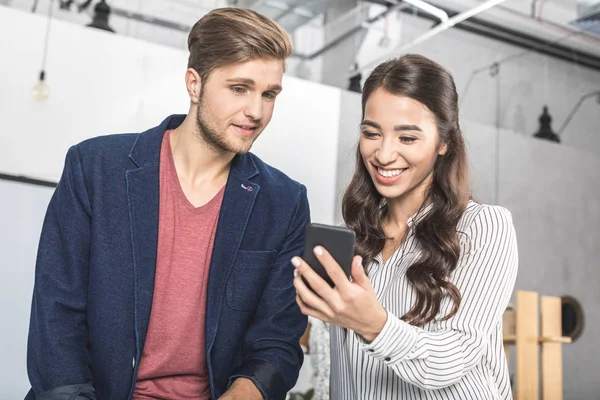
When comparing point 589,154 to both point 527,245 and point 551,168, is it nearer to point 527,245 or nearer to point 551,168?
point 551,168

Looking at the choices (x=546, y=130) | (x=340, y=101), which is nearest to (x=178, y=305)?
(x=340, y=101)

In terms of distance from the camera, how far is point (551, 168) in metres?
4.84

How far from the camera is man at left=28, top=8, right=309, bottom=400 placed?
4.60ft

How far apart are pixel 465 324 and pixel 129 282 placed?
69 cm

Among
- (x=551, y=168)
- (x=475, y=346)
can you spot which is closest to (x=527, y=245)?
(x=551, y=168)

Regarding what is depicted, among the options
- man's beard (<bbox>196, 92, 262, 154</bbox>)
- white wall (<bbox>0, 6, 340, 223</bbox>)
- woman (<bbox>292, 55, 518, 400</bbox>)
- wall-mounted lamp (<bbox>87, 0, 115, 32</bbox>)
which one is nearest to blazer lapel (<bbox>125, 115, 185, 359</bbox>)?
man's beard (<bbox>196, 92, 262, 154</bbox>)

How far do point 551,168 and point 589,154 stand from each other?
331 mm

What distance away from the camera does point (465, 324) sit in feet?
3.94

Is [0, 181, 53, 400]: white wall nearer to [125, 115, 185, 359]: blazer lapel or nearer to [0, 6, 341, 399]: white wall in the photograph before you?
[0, 6, 341, 399]: white wall

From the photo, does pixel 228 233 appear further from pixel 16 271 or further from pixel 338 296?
pixel 16 271

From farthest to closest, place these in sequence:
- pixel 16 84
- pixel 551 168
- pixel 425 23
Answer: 1. pixel 551 168
2. pixel 425 23
3. pixel 16 84

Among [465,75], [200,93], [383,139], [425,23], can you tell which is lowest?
[383,139]

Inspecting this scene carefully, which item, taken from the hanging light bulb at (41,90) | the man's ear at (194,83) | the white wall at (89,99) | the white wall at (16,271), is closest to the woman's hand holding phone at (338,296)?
the man's ear at (194,83)

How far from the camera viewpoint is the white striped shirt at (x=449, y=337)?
111 cm
